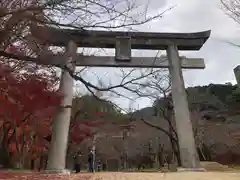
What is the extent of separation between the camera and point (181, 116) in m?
11.5

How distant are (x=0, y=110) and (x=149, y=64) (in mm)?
8513

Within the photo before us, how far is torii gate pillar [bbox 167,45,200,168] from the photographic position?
10.8m

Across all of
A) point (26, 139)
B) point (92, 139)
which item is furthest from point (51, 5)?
point (92, 139)

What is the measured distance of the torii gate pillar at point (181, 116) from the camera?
35.6 feet

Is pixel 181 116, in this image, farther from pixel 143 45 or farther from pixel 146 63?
pixel 143 45

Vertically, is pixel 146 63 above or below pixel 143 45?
below

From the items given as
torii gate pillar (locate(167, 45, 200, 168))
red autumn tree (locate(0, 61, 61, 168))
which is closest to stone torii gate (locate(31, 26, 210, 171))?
torii gate pillar (locate(167, 45, 200, 168))

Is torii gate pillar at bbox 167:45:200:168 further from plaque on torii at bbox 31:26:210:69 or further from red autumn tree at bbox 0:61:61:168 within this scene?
red autumn tree at bbox 0:61:61:168

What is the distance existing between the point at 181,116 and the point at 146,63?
2.71 m

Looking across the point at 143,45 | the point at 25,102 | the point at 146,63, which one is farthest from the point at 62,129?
the point at 143,45

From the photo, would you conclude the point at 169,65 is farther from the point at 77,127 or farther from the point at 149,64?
the point at 77,127

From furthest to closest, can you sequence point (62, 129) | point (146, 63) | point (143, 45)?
point (143, 45)
point (146, 63)
point (62, 129)

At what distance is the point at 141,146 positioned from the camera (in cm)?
2967

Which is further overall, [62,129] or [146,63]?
[146,63]
